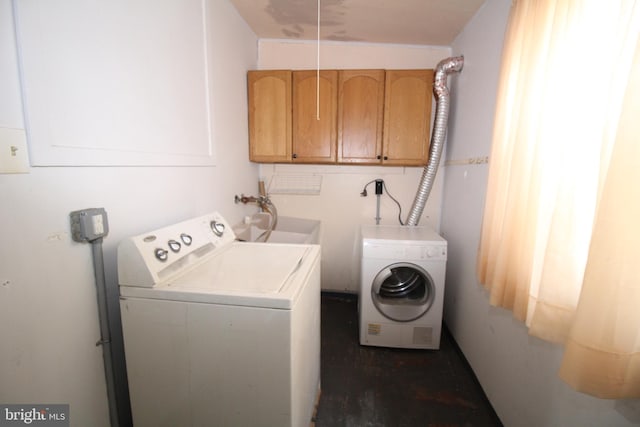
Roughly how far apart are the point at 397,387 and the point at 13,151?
86.0 inches

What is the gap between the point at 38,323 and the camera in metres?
0.85

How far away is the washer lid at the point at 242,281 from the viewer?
919 mm

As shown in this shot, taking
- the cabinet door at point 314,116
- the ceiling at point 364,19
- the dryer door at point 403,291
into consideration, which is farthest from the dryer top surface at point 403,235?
the ceiling at point 364,19

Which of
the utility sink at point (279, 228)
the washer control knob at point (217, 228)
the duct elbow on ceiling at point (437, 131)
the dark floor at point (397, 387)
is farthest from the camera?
the duct elbow on ceiling at point (437, 131)

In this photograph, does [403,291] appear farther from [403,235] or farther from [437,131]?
[437,131]

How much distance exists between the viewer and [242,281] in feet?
3.38

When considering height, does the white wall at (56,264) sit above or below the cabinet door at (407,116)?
below

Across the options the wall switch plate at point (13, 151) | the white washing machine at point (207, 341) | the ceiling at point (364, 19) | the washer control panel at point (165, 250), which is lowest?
the white washing machine at point (207, 341)

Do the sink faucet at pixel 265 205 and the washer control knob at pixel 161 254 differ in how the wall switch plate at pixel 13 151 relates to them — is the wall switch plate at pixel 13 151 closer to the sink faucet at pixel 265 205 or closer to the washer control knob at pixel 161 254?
the washer control knob at pixel 161 254

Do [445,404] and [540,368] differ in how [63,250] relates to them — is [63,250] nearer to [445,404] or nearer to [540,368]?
[540,368]

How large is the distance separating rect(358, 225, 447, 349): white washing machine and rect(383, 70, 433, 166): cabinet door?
28.5 inches

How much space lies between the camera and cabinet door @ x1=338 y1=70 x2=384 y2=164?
7.78 feet

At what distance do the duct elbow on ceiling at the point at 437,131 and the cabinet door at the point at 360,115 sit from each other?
47cm

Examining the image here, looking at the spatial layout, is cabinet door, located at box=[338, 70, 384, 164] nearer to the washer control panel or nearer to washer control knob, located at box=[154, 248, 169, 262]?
the washer control panel
